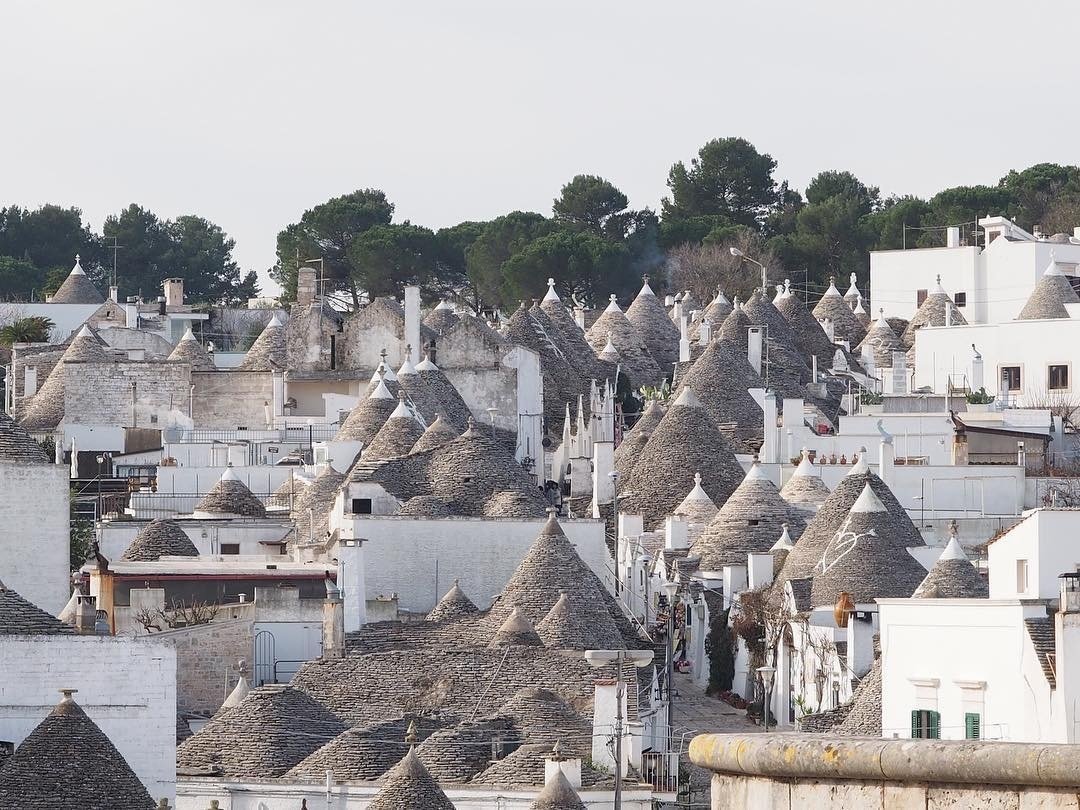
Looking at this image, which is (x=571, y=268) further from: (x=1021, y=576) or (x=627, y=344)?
(x=1021, y=576)

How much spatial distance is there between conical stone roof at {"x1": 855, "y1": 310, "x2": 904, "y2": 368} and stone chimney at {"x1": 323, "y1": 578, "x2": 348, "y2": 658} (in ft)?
123

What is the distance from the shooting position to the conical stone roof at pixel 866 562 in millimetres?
44594

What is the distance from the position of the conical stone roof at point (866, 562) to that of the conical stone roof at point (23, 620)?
1404cm

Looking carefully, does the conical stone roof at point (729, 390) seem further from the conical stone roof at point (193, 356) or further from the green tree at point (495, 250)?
the green tree at point (495, 250)

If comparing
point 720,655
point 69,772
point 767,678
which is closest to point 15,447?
point 767,678

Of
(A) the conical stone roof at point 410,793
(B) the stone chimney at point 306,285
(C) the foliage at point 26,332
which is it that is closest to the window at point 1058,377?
(B) the stone chimney at point 306,285

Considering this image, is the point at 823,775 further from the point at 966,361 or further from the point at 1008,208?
the point at 1008,208

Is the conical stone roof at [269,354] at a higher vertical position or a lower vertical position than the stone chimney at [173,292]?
lower

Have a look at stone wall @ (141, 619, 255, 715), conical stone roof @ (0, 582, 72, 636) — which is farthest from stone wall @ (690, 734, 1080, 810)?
stone wall @ (141, 619, 255, 715)

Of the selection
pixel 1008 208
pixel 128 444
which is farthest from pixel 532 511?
pixel 1008 208

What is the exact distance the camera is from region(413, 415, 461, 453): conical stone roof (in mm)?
55219

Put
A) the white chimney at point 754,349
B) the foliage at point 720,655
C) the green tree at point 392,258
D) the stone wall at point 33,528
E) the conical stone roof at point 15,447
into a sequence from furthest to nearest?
1. the green tree at point 392,258
2. the white chimney at point 754,349
3. the foliage at point 720,655
4. the conical stone roof at point 15,447
5. the stone wall at point 33,528

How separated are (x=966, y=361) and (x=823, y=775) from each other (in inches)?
2480

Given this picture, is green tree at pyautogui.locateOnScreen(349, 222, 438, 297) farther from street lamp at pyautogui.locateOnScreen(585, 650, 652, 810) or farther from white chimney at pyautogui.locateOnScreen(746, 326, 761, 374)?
street lamp at pyautogui.locateOnScreen(585, 650, 652, 810)
